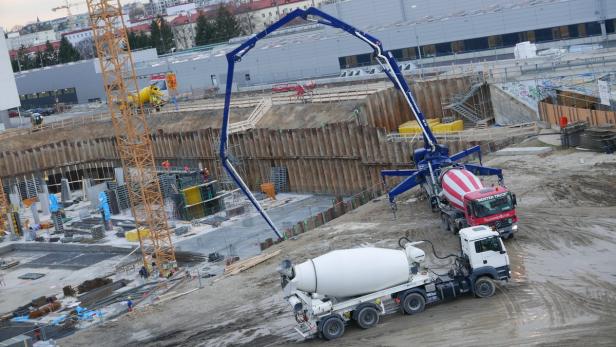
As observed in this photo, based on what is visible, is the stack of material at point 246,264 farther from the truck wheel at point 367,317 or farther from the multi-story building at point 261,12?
the multi-story building at point 261,12

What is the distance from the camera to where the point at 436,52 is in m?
63.6

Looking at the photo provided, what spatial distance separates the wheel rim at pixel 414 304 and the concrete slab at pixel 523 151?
17520mm

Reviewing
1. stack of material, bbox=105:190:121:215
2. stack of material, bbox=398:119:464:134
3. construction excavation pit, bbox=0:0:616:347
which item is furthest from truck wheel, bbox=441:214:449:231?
stack of material, bbox=105:190:121:215

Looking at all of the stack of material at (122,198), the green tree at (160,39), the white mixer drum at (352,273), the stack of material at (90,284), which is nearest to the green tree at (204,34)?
the green tree at (160,39)

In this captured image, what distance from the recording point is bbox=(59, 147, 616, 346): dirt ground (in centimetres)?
2034

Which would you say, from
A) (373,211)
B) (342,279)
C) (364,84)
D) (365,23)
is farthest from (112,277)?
(365,23)

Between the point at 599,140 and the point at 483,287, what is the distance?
15.8 meters

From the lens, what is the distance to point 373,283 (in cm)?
2162

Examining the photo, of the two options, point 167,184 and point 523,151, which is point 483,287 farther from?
point 167,184

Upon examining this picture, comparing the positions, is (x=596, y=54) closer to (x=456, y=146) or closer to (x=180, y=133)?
(x=456, y=146)

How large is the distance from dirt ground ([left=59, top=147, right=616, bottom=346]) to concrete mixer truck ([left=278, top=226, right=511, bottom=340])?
37 cm

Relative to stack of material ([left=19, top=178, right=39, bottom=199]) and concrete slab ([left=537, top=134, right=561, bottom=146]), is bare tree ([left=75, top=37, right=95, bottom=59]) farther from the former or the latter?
concrete slab ([left=537, top=134, right=561, bottom=146])

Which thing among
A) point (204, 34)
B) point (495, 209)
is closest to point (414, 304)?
point (495, 209)

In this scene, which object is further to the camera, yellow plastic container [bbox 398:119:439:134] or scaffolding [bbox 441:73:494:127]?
scaffolding [bbox 441:73:494:127]
